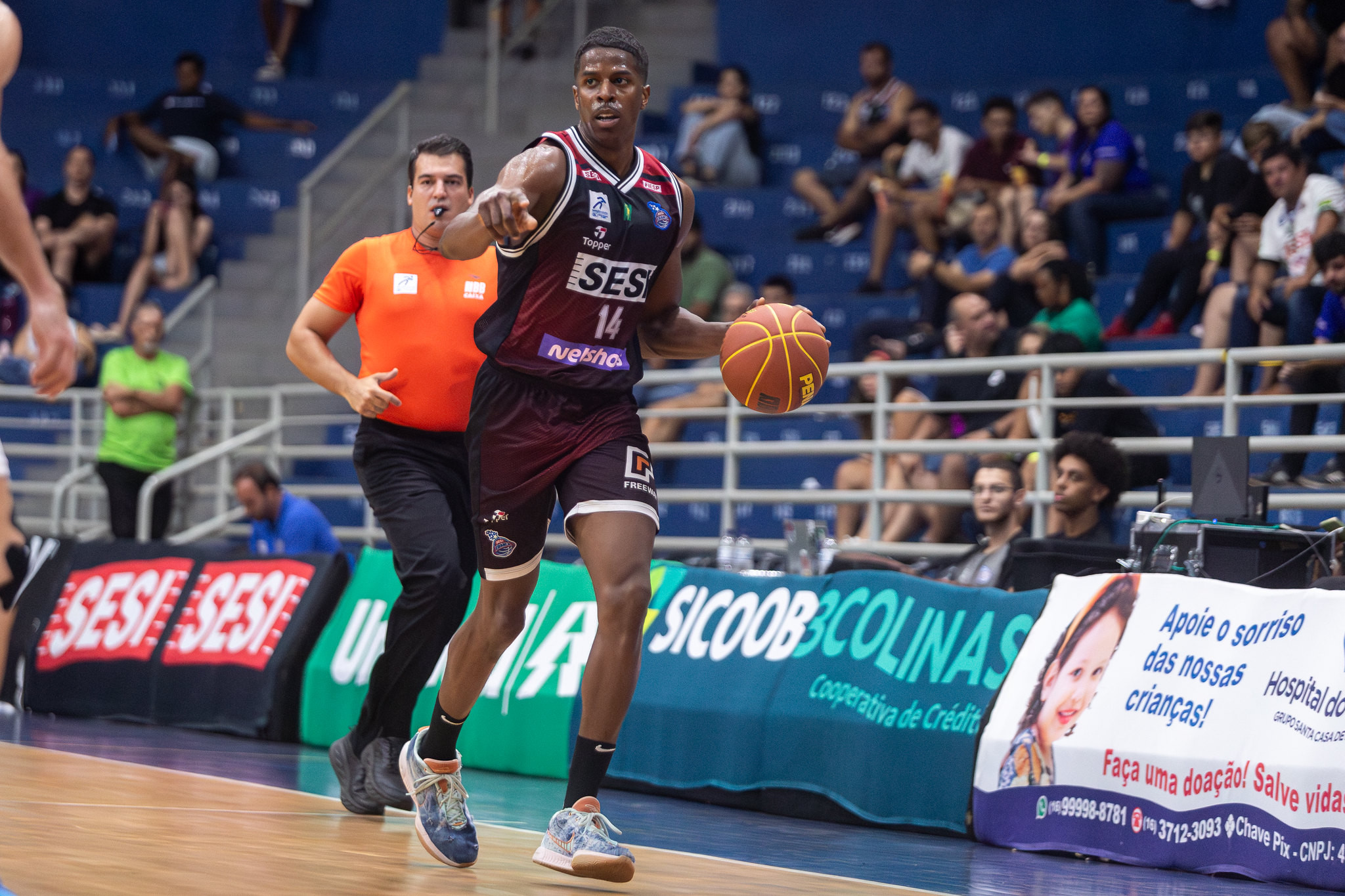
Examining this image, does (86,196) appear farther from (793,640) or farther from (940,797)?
(940,797)

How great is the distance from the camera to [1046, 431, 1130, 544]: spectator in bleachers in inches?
332

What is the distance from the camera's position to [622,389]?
554 cm

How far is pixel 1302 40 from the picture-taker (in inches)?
526

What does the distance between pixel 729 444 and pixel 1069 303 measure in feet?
8.18

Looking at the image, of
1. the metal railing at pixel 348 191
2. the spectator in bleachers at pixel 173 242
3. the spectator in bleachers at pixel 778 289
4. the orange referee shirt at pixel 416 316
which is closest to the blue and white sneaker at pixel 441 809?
the orange referee shirt at pixel 416 316

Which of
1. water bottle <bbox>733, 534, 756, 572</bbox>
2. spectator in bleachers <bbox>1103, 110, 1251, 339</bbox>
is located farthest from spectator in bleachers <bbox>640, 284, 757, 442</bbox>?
spectator in bleachers <bbox>1103, 110, 1251, 339</bbox>

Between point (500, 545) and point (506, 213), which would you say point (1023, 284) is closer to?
point (500, 545)

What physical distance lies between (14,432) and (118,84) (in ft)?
16.2

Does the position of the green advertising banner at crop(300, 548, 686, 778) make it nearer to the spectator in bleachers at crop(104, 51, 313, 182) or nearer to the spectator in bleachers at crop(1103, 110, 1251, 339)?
the spectator in bleachers at crop(1103, 110, 1251, 339)

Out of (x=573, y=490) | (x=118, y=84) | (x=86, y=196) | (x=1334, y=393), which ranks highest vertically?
Result: (x=118, y=84)

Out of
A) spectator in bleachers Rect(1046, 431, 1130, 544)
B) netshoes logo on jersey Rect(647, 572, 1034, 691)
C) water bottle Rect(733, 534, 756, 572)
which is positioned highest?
spectator in bleachers Rect(1046, 431, 1130, 544)

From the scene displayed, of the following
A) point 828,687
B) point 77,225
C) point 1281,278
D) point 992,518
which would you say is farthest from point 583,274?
point 77,225

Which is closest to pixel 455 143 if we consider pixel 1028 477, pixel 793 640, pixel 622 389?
pixel 622 389

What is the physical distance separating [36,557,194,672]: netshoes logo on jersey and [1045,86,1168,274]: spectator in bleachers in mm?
7116
